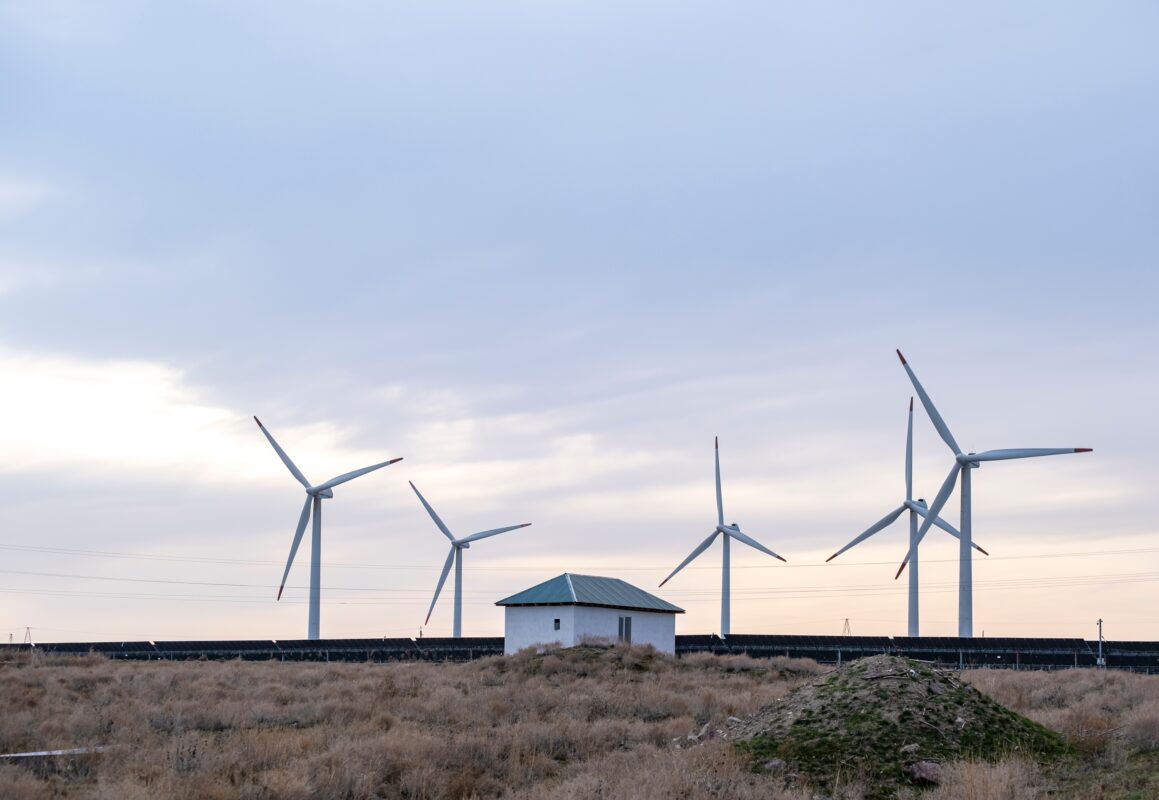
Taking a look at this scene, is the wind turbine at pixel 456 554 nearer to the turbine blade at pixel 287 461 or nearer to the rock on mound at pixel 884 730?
the turbine blade at pixel 287 461

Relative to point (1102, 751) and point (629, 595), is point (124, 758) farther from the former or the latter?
point (629, 595)

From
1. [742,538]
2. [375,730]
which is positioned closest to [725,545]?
[742,538]

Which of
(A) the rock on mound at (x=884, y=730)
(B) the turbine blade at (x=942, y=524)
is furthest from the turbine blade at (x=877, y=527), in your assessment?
(A) the rock on mound at (x=884, y=730)

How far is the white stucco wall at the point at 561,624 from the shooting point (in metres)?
60.3

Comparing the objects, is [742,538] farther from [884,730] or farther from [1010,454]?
[884,730]

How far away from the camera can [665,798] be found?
17.0 meters

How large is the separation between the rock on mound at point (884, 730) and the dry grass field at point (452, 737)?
0.62 metres

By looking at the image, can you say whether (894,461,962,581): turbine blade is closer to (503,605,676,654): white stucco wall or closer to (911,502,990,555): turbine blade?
(911,502,990,555): turbine blade

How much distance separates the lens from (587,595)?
62.4 m

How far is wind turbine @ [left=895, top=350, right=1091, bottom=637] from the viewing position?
70.2 meters

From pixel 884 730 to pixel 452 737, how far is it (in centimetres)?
894

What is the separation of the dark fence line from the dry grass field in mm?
21792

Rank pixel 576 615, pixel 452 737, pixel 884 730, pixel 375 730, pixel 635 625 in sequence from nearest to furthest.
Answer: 1. pixel 884 730
2. pixel 452 737
3. pixel 375 730
4. pixel 576 615
5. pixel 635 625

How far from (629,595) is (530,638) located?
300 inches
